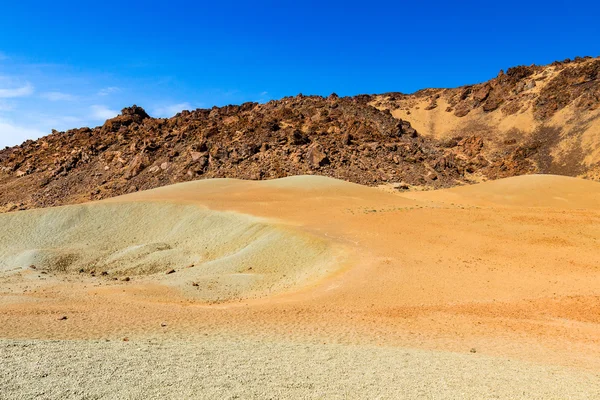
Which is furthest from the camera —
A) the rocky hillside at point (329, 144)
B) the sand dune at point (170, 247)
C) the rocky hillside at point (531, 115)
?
the rocky hillside at point (531, 115)

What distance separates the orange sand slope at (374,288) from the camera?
10.1 meters

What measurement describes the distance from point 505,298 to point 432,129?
5680 cm

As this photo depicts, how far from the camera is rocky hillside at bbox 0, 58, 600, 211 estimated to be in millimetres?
44469

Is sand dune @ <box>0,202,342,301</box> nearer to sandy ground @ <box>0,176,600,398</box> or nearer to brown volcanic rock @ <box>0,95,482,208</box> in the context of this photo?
sandy ground @ <box>0,176,600,398</box>

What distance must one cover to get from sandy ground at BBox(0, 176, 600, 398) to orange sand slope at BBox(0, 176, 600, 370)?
74 millimetres

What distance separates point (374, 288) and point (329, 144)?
3340 cm

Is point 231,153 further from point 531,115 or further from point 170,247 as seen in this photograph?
point 531,115

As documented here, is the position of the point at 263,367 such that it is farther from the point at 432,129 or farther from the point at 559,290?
the point at 432,129

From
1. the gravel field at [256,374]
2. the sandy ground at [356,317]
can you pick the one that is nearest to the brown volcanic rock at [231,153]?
the sandy ground at [356,317]

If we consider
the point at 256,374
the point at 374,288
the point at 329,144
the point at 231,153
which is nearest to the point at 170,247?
the point at 374,288

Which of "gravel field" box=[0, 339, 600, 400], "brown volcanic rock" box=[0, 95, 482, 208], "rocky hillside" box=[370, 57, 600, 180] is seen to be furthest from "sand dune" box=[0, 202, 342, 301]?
"rocky hillside" box=[370, 57, 600, 180]

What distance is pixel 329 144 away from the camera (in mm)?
46062

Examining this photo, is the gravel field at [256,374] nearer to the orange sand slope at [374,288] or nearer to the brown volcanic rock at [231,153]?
the orange sand slope at [374,288]

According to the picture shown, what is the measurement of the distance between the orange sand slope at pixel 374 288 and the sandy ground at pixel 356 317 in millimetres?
74
